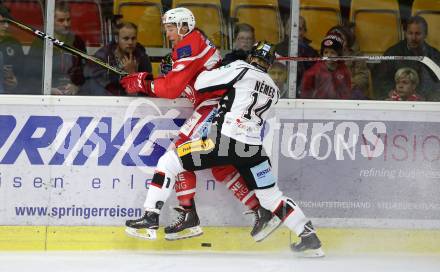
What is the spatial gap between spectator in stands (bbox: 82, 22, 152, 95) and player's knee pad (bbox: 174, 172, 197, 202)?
603 millimetres

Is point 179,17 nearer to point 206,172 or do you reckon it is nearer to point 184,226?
point 206,172

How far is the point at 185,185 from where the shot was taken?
5.67 metres

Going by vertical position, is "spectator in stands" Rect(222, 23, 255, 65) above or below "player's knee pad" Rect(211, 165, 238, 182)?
above

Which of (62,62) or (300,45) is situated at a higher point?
(300,45)

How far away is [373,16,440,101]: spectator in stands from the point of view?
233 inches

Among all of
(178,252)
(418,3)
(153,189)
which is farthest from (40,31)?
(418,3)

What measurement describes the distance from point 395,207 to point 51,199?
6.78 ft

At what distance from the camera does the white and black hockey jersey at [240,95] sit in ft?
18.0

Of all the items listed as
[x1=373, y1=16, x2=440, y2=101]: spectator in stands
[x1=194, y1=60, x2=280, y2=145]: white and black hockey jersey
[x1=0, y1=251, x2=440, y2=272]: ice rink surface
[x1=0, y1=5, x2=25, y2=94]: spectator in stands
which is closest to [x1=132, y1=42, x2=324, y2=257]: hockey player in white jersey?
[x1=194, y1=60, x2=280, y2=145]: white and black hockey jersey

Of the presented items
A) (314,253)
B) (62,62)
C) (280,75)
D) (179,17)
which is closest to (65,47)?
(62,62)

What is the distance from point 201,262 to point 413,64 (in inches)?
69.5

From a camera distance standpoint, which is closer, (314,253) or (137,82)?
(137,82)

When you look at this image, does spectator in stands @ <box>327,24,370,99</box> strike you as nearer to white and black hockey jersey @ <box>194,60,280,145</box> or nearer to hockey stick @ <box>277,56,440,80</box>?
hockey stick @ <box>277,56,440,80</box>

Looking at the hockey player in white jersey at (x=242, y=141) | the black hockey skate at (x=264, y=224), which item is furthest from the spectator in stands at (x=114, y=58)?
the black hockey skate at (x=264, y=224)
